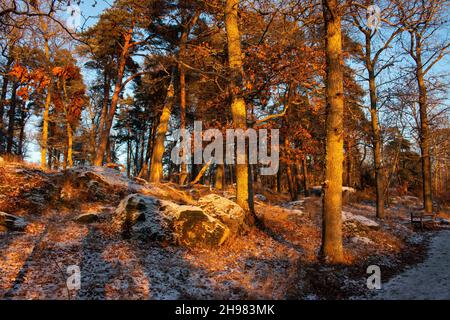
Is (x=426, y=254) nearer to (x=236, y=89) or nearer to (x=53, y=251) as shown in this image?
(x=236, y=89)

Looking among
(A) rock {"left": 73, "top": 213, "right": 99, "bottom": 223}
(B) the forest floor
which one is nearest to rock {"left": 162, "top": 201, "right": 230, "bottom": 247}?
(B) the forest floor

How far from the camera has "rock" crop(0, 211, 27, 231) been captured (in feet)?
24.9

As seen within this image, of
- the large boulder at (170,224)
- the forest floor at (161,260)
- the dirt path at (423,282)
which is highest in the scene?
the large boulder at (170,224)

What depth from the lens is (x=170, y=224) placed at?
8266mm

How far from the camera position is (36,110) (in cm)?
3098

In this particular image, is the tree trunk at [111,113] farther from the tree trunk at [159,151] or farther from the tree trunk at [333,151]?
the tree trunk at [333,151]

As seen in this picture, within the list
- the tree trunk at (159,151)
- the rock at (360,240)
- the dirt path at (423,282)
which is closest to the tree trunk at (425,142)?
the dirt path at (423,282)

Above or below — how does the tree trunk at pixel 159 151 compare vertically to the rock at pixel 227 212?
above

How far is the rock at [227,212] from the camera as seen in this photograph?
29.7ft

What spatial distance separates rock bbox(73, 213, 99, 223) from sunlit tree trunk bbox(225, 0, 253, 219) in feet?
15.3

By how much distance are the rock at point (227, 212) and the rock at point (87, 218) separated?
3391 mm

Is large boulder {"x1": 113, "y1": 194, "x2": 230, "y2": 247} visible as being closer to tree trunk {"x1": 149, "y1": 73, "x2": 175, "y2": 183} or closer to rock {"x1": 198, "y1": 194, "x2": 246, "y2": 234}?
rock {"x1": 198, "y1": 194, "x2": 246, "y2": 234}

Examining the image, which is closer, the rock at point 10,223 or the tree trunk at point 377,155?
the rock at point 10,223
